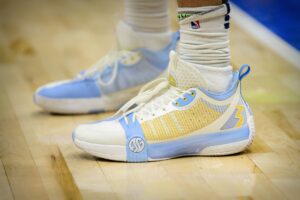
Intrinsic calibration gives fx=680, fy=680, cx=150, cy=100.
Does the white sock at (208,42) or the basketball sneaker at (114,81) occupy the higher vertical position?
the white sock at (208,42)

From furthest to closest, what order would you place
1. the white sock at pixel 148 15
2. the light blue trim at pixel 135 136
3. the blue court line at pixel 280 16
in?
the blue court line at pixel 280 16 → the white sock at pixel 148 15 → the light blue trim at pixel 135 136

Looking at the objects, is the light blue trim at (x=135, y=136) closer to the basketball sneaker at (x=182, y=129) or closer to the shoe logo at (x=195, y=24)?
the basketball sneaker at (x=182, y=129)

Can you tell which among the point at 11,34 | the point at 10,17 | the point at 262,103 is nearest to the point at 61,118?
the point at 262,103

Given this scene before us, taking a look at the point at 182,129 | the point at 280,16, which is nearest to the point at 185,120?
the point at 182,129

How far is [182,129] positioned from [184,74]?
108 mm

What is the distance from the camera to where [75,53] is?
2.12m

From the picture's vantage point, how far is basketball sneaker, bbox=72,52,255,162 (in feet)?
4.33

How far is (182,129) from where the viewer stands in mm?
1322

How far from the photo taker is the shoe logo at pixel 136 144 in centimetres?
131

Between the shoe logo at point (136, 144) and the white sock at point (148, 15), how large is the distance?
38 centimetres

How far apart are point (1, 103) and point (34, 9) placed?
1.07 metres

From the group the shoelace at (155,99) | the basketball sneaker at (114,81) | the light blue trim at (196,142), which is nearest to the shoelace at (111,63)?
the basketball sneaker at (114,81)

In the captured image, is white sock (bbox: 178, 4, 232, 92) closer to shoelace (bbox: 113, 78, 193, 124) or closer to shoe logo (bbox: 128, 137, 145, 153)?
shoelace (bbox: 113, 78, 193, 124)

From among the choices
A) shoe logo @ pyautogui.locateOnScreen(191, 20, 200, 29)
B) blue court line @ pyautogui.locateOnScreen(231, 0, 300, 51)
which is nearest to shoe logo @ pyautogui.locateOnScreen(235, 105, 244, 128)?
shoe logo @ pyautogui.locateOnScreen(191, 20, 200, 29)
